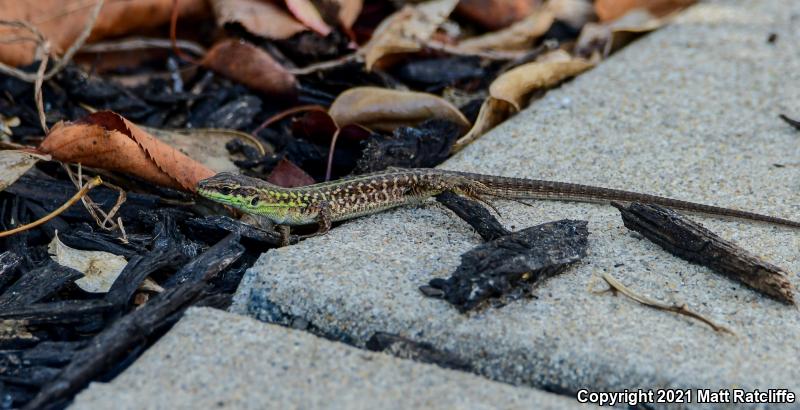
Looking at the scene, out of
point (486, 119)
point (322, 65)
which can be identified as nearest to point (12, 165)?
point (322, 65)

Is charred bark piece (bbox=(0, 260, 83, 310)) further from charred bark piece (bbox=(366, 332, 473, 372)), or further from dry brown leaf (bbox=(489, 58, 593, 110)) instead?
dry brown leaf (bbox=(489, 58, 593, 110))

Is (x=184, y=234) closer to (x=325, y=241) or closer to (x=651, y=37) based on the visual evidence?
(x=325, y=241)

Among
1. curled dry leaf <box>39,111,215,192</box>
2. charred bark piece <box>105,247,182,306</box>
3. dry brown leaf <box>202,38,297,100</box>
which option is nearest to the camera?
charred bark piece <box>105,247,182,306</box>

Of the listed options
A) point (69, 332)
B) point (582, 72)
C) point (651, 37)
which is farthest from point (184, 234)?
point (651, 37)

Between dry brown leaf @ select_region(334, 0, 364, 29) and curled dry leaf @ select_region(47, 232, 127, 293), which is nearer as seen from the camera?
curled dry leaf @ select_region(47, 232, 127, 293)

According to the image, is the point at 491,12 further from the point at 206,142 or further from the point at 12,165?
the point at 12,165

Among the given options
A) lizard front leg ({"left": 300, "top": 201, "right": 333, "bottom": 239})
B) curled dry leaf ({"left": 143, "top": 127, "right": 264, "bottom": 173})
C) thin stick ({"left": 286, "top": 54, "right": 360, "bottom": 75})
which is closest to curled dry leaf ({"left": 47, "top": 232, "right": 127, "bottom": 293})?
lizard front leg ({"left": 300, "top": 201, "right": 333, "bottom": 239})

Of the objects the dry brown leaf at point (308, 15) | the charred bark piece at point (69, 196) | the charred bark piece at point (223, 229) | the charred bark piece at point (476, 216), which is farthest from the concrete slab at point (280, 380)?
the dry brown leaf at point (308, 15)
